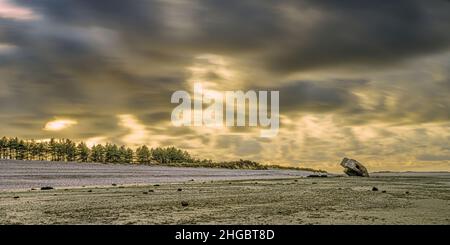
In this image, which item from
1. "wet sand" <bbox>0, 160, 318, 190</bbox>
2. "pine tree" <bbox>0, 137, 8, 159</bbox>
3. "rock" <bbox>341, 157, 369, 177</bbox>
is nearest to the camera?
"wet sand" <bbox>0, 160, 318, 190</bbox>

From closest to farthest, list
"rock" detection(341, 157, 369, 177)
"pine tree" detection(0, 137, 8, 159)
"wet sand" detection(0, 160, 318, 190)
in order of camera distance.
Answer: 1. "wet sand" detection(0, 160, 318, 190)
2. "rock" detection(341, 157, 369, 177)
3. "pine tree" detection(0, 137, 8, 159)

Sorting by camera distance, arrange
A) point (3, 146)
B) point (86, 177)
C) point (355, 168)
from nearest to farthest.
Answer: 1. point (86, 177)
2. point (355, 168)
3. point (3, 146)

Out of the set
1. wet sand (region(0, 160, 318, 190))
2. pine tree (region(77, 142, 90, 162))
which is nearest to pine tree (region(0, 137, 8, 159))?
pine tree (region(77, 142, 90, 162))

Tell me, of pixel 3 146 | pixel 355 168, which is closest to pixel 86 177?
pixel 355 168

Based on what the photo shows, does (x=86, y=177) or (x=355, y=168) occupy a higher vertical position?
(x=355, y=168)

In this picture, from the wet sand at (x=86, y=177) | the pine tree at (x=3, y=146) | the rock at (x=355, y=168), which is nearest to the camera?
the wet sand at (x=86, y=177)

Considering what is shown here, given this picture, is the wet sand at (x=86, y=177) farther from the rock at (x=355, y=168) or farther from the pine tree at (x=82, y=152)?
the pine tree at (x=82, y=152)

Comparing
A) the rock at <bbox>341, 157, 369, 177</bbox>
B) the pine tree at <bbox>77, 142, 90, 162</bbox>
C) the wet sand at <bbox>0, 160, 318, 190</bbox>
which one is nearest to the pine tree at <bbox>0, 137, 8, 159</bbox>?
the pine tree at <bbox>77, 142, 90, 162</bbox>

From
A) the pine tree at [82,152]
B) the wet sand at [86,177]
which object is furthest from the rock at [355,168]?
the pine tree at [82,152]

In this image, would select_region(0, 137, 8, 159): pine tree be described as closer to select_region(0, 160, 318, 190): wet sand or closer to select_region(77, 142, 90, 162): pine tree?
select_region(77, 142, 90, 162): pine tree

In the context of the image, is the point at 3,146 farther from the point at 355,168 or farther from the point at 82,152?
the point at 355,168

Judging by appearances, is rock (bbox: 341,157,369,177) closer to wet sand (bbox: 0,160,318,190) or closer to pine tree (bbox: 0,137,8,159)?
wet sand (bbox: 0,160,318,190)

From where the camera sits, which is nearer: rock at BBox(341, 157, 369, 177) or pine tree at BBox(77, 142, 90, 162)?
rock at BBox(341, 157, 369, 177)
